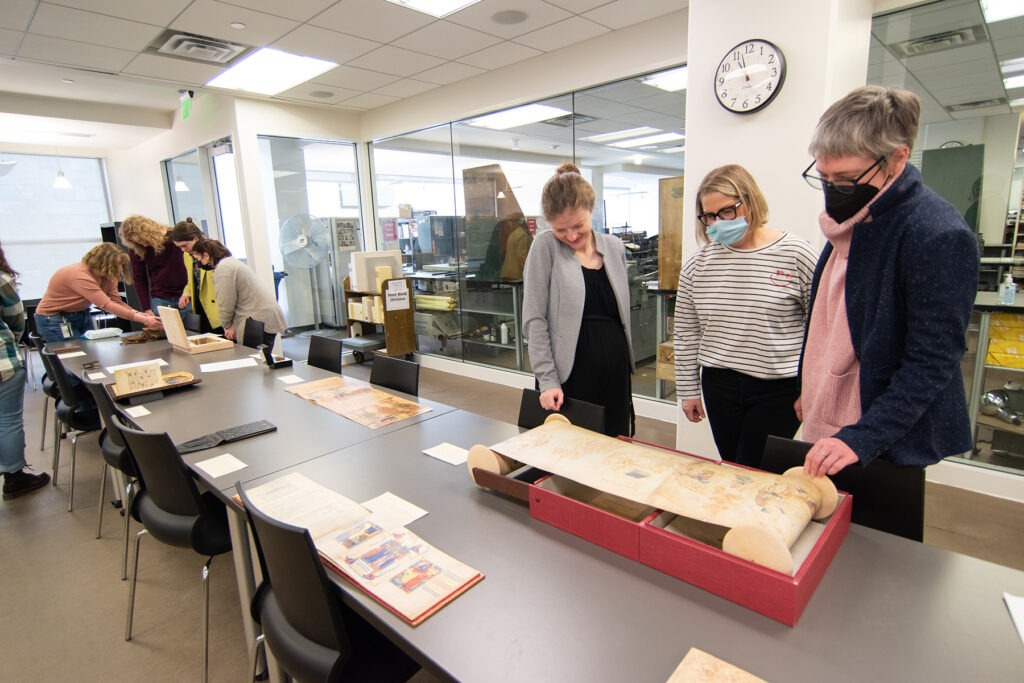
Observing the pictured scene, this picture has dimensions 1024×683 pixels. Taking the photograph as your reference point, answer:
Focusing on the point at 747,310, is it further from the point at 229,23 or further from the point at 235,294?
the point at 229,23

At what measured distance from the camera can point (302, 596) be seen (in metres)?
1.17

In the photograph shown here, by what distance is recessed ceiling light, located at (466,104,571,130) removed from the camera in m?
4.56

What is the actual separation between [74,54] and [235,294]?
2.32 metres

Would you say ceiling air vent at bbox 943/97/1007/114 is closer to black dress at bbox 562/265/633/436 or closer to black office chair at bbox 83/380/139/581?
black dress at bbox 562/265/633/436

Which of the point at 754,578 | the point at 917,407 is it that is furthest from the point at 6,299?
the point at 917,407

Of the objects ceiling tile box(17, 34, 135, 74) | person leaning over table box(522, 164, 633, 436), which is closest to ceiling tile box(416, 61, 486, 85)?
ceiling tile box(17, 34, 135, 74)

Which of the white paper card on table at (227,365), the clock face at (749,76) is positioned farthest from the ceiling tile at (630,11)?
the white paper card on table at (227,365)

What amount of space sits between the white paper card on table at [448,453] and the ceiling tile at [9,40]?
439 centimetres

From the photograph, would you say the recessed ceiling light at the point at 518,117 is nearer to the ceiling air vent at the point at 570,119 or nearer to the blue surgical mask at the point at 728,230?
the ceiling air vent at the point at 570,119

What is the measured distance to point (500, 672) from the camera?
0.85 metres

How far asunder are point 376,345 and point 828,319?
5.15 meters

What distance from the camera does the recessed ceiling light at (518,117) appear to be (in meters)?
4.56

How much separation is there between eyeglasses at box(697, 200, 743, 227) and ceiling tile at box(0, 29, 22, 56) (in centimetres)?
476

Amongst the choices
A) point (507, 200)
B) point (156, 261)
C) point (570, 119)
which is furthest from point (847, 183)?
point (156, 261)
